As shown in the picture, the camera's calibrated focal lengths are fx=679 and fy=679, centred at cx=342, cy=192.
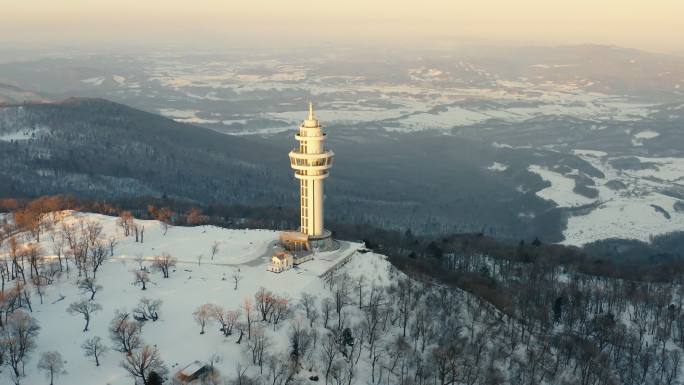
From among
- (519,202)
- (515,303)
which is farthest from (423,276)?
(519,202)

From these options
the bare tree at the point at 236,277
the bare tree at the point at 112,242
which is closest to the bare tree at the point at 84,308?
the bare tree at the point at 236,277

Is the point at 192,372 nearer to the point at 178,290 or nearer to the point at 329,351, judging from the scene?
the point at 329,351

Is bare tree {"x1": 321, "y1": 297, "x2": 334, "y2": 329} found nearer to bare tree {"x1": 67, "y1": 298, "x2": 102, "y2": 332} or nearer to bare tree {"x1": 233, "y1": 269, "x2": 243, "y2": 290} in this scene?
bare tree {"x1": 233, "y1": 269, "x2": 243, "y2": 290}

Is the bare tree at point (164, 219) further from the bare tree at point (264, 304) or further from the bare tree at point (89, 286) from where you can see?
the bare tree at point (264, 304)

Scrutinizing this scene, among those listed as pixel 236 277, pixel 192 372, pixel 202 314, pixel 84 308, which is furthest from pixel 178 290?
pixel 192 372

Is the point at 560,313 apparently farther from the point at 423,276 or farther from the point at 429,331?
the point at 429,331

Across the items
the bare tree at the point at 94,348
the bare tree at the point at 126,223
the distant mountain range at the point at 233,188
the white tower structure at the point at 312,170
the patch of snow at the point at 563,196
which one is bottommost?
the patch of snow at the point at 563,196
